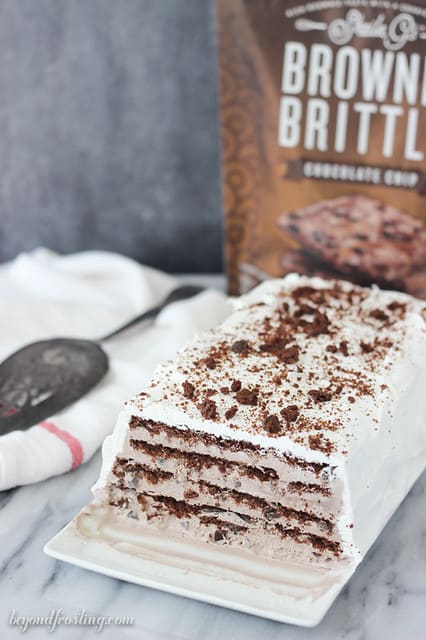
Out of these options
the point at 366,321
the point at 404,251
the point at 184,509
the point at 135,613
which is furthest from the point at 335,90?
the point at 135,613

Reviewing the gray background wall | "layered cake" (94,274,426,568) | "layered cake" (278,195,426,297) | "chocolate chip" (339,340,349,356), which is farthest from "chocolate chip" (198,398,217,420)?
the gray background wall

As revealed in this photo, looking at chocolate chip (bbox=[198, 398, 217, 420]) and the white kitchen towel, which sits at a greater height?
chocolate chip (bbox=[198, 398, 217, 420])

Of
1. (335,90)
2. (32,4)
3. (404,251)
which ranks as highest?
(32,4)

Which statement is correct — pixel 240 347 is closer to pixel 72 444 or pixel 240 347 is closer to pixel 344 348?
pixel 344 348

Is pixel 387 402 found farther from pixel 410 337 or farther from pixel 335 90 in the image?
pixel 335 90

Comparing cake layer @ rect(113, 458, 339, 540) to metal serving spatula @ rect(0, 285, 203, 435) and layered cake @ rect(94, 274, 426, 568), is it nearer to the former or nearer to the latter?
layered cake @ rect(94, 274, 426, 568)

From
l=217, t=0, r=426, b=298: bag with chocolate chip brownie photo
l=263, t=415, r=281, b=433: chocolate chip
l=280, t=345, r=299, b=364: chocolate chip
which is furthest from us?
l=217, t=0, r=426, b=298: bag with chocolate chip brownie photo

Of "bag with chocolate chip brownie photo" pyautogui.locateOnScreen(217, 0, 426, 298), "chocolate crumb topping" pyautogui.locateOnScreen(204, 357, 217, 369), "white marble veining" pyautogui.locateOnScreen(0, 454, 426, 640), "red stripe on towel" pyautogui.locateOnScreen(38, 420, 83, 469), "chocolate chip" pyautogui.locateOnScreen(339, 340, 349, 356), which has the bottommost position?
"white marble veining" pyautogui.locateOnScreen(0, 454, 426, 640)

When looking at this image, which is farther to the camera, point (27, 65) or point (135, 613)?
point (27, 65)
